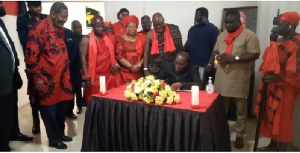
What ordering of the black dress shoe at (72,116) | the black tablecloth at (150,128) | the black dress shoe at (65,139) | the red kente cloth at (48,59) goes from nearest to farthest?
the black tablecloth at (150,128), the red kente cloth at (48,59), the black dress shoe at (65,139), the black dress shoe at (72,116)

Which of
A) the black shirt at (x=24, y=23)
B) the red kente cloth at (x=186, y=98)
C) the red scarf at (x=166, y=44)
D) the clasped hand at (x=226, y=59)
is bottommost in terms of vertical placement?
the red kente cloth at (x=186, y=98)

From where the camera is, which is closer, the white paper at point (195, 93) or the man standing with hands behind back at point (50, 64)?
the white paper at point (195, 93)

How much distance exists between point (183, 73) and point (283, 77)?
874 mm

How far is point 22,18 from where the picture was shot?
3.04 m

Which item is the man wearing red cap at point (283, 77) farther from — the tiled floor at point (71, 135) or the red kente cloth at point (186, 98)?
the red kente cloth at point (186, 98)

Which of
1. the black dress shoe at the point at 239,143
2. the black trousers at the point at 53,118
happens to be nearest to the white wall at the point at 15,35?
the black trousers at the point at 53,118

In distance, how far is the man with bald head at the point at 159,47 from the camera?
3.15 meters

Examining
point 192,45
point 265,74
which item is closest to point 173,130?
point 265,74

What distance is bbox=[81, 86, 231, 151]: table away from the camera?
187cm

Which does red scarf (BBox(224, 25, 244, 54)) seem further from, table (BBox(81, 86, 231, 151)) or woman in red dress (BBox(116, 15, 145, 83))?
woman in red dress (BBox(116, 15, 145, 83))

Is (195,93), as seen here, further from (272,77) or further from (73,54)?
(73,54)

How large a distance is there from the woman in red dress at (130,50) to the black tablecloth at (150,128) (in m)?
0.98

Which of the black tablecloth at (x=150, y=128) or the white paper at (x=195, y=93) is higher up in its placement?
the white paper at (x=195, y=93)

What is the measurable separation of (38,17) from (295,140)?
10.1 feet
